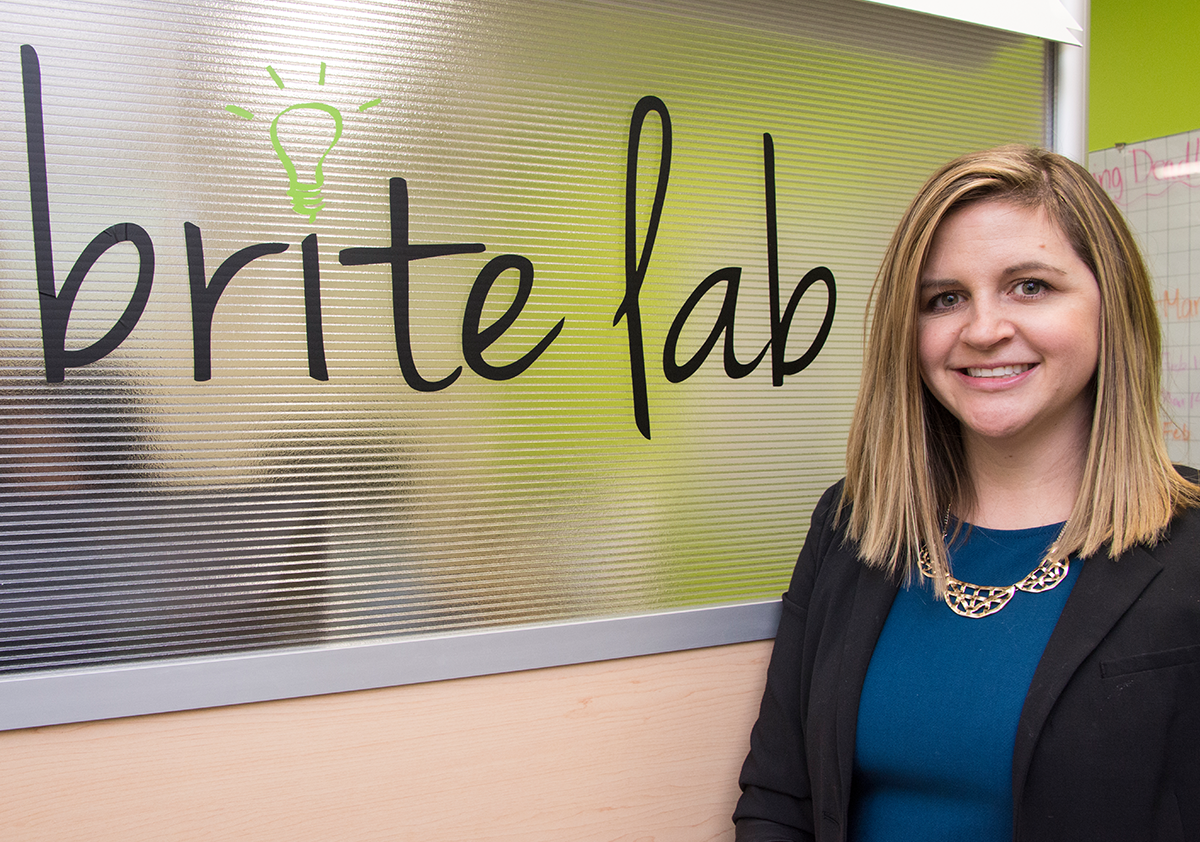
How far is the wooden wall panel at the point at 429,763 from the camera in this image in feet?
3.69

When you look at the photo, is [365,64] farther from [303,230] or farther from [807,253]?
[807,253]

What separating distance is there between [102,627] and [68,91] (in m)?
0.72

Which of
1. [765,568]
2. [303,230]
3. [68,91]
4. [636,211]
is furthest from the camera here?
[765,568]

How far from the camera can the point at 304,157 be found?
3.99 feet

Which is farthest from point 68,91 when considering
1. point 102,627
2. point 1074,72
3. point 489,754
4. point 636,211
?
point 1074,72

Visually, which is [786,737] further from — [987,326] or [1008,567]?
[987,326]

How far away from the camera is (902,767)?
1.18 meters

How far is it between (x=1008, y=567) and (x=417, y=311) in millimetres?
966

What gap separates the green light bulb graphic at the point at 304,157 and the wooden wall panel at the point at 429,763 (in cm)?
74

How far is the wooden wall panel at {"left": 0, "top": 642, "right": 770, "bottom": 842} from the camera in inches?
44.3

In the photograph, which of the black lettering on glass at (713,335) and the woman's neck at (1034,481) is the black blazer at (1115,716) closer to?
the woman's neck at (1034,481)

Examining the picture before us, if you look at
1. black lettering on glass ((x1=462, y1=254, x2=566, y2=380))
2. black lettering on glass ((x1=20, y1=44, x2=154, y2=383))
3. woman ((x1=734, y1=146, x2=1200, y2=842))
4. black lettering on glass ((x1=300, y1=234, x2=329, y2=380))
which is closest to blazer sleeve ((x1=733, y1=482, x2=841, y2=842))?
woman ((x1=734, y1=146, x2=1200, y2=842))

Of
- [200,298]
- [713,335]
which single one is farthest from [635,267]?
[200,298]

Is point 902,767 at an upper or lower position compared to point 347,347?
lower
